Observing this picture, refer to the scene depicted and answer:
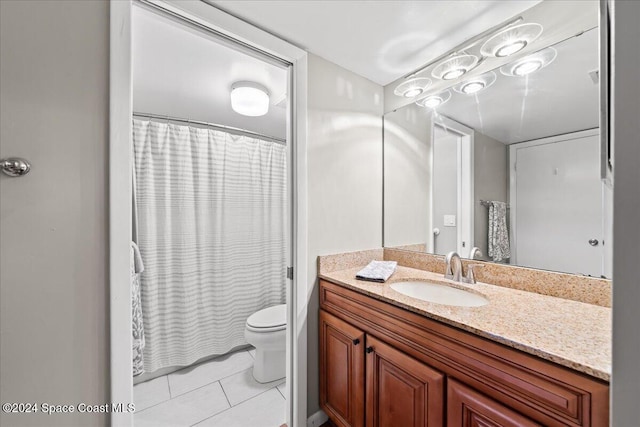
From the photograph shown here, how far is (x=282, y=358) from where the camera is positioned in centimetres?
199

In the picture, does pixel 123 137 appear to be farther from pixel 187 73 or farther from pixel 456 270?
pixel 456 270

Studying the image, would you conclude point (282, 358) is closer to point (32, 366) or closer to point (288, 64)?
point (32, 366)

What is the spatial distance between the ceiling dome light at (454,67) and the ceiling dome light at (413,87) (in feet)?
0.28

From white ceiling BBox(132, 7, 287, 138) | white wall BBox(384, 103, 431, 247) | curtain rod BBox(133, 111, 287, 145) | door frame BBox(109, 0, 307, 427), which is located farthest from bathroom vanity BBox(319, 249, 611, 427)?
curtain rod BBox(133, 111, 287, 145)

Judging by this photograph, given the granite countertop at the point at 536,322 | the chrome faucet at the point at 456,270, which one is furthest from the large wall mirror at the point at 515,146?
the granite countertop at the point at 536,322

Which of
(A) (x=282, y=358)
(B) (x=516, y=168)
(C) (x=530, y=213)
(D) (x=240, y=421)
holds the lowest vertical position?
(D) (x=240, y=421)

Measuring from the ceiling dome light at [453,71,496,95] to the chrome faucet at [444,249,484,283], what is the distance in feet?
3.02

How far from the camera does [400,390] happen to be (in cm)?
106

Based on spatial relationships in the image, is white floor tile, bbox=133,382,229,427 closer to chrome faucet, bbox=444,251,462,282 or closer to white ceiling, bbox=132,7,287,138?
chrome faucet, bbox=444,251,462,282

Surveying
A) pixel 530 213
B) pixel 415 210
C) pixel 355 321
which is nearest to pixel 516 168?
pixel 530 213

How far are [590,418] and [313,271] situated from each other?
1147 mm

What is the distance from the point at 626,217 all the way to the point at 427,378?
81cm

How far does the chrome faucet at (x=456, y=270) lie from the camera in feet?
4.42

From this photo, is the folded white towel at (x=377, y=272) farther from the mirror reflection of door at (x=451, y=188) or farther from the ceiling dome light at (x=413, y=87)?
the ceiling dome light at (x=413, y=87)
